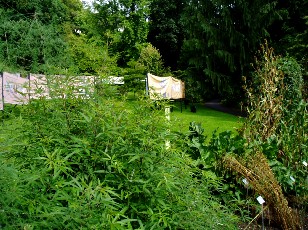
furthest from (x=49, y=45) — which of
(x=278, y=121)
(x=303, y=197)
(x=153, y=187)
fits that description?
(x=153, y=187)

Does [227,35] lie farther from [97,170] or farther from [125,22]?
[97,170]

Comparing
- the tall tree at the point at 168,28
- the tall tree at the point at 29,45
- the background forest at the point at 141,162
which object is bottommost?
the background forest at the point at 141,162

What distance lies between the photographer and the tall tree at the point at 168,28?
3084 centimetres

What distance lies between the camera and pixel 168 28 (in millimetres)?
30891

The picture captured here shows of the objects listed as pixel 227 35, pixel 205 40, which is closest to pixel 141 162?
pixel 227 35

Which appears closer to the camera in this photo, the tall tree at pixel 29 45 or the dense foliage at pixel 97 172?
the dense foliage at pixel 97 172

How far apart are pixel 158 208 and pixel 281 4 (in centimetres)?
1896

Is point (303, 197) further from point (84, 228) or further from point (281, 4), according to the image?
point (281, 4)

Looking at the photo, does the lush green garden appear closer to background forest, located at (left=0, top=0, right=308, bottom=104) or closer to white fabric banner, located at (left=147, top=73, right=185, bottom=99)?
white fabric banner, located at (left=147, top=73, right=185, bottom=99)

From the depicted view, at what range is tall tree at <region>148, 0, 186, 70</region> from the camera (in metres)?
30.8

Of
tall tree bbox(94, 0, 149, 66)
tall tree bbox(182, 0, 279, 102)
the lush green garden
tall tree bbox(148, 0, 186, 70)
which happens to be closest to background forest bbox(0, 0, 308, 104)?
tall tree bbox(182, 0, 279, 102)

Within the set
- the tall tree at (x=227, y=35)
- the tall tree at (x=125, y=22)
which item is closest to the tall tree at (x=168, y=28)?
the tall tree at (x=125, y=22)

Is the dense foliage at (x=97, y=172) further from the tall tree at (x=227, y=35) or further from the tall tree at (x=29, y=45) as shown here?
the tall tree at (x=227, y=35)

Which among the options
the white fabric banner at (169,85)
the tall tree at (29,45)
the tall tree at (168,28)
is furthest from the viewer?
the tall tree at (168,28)
